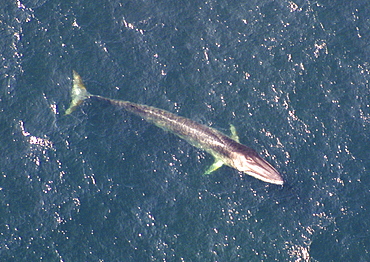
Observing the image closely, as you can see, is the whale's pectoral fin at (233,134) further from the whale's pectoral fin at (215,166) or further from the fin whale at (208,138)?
the whale's pectoral fin at (215,166)

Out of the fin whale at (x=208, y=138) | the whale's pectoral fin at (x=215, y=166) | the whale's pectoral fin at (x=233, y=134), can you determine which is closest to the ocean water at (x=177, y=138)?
the whale's pectoral fin at (x=233, y=134)

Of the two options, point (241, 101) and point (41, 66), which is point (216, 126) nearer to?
point (241, 101)

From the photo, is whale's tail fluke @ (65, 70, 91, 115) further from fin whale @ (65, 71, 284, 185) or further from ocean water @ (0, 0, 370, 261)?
ocean water @ (0, 0, 370, 261)

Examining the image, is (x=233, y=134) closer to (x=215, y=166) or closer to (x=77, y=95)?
(x=215, y=166)

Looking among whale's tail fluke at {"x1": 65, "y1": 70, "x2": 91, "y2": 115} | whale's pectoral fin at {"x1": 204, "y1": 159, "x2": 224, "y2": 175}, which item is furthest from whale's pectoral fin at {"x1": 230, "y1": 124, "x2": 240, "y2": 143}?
whale's tail fluke at {"x1": 65, "y1": 70, "x2": 91, "y2": 115}

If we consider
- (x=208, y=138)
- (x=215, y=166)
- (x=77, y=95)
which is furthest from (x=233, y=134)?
(x=77, y=95)

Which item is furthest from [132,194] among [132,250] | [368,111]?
[368,111]

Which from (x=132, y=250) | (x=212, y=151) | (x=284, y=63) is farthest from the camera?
(x=284, y=63)
